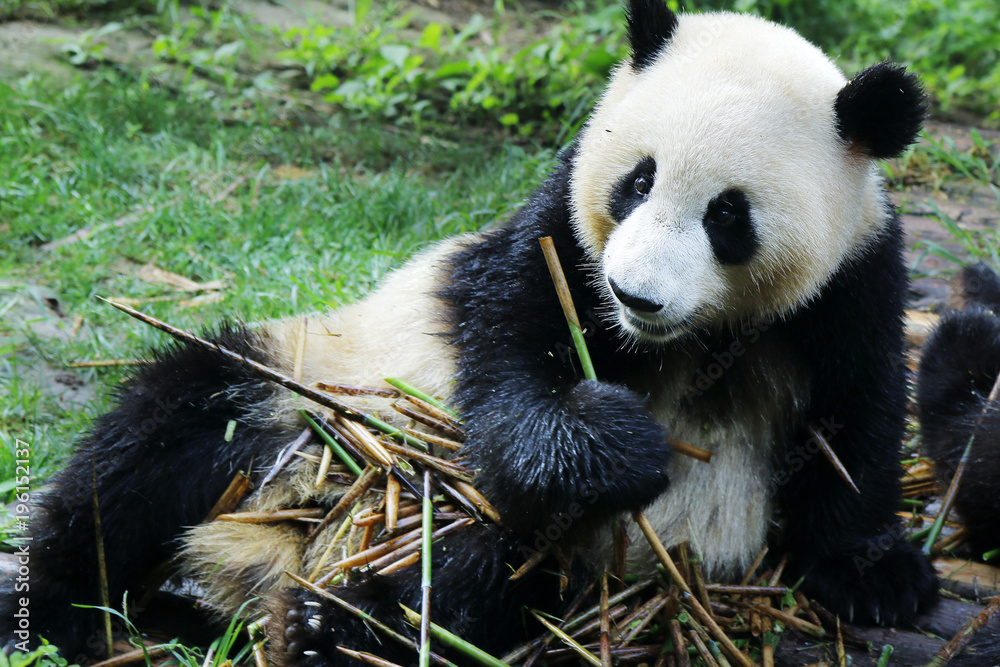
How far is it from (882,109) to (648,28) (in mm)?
806

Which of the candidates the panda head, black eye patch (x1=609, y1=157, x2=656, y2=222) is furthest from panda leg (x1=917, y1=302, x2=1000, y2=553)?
black eye patch (x1=609, y1=157, x2=656, y2=222)

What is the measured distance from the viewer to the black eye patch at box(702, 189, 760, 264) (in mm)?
2512

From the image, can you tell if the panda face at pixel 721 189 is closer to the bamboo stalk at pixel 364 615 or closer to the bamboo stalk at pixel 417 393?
the bamboo stalk at pixel 417 393

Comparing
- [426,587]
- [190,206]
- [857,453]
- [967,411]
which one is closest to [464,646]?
[426,587]

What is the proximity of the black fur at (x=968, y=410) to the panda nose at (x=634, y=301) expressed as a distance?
1658mm

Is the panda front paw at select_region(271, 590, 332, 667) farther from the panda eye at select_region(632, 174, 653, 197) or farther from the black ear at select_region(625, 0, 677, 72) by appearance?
the black ear at select_region(625, 0, 677, 72)

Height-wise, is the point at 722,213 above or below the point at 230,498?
above

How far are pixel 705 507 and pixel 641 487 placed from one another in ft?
2.12

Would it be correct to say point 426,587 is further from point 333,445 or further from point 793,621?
point 793,621

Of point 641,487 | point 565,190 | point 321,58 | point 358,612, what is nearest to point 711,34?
point 565,190

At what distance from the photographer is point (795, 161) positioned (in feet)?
8.38

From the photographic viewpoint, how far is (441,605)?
2602 millimetres

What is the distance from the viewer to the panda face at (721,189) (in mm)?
2471

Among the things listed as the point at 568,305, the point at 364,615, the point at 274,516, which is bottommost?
the point at 274,516
